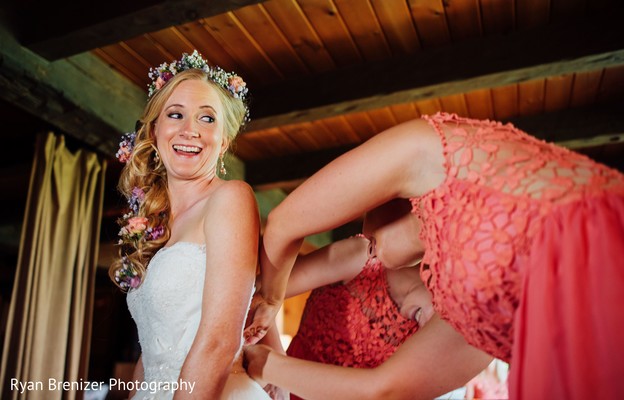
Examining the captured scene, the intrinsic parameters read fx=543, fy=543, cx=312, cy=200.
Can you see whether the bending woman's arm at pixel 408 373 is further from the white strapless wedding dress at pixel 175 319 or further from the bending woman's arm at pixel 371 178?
the bending woman's arm at pixel 371 178

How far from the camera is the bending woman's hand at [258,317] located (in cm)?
171

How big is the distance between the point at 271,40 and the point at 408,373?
292 centimetres

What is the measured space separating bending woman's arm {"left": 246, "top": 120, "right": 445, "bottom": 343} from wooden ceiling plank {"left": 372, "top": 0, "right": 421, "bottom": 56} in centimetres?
242

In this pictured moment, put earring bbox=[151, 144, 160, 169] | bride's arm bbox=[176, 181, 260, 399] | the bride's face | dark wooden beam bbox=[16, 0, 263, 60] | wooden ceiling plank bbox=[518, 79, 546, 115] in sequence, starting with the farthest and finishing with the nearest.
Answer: wooden ceiling plank bbox=[518, 79, 546, 115] → dark wooden beam bbox=[16, 0, 263, 60] → earring bbox=[151, 144, 160, 169] → the bride's face → bride's arm bbox=[176, 181, 260, 399]

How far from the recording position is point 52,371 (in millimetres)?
3688

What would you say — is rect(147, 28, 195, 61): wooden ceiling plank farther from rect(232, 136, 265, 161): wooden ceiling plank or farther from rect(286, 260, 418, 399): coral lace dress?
rect(286, 260, 418, 399): coral lace dress

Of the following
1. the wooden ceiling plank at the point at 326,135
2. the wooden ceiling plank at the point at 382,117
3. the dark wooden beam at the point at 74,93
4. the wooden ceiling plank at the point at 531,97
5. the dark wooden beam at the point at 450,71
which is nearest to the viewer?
the dark wooden beam at the point at 74,93

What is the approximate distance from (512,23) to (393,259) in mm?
2765

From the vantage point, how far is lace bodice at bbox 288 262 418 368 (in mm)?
2051

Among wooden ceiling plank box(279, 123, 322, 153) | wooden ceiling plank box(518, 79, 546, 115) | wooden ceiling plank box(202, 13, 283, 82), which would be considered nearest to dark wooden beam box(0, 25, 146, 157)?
wooden ceiling plank box(202, 13, 283, 82)

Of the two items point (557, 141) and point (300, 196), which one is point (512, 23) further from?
point (300, 196)

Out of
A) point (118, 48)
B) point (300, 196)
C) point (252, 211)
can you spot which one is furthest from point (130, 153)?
point (118, 48)

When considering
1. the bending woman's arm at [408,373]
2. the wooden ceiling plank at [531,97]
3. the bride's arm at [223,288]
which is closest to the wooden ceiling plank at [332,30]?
the wooden ceiling plank at [531,97]

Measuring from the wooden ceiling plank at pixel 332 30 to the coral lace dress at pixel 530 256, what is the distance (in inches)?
94.2
